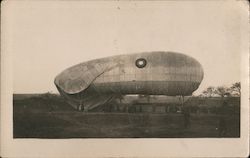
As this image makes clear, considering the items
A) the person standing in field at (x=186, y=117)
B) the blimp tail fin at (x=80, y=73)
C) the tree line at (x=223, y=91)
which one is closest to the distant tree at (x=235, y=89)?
the tree line at (x=223, y=91)

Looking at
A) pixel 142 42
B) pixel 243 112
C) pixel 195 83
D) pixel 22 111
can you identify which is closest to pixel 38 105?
pixel 22 111

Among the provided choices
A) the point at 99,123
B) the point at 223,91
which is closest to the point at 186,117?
Answer: the point at 223,91

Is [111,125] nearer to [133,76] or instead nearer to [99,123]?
[99,123]

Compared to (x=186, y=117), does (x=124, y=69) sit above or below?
above

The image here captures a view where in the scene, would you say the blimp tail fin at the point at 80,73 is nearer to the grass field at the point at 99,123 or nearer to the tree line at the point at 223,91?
the grass field at the point at 99,123

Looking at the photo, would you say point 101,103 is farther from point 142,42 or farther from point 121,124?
point 142,42
